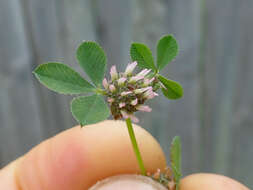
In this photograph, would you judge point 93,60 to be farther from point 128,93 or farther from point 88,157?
point 88,157

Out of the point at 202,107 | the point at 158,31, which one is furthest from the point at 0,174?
the point at 202,107

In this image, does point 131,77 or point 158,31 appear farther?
point 158,31

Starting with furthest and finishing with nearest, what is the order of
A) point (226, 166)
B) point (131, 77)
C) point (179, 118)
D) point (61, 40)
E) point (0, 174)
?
point (226, 166) < point (179, 118) < point (61, 40) < point (0, 174) < point (131, 77)

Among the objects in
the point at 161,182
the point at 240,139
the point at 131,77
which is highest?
the point at 131,77

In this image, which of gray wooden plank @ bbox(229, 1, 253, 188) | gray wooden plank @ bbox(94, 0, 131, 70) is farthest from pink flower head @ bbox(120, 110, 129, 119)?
gray wooden plank @ bbox(229, 1, 253, 188)

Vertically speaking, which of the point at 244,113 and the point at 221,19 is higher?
the point at 221,19

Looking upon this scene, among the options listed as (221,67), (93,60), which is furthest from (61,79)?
(221,67)

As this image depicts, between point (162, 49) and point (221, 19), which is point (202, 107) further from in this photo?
point (162, 49)

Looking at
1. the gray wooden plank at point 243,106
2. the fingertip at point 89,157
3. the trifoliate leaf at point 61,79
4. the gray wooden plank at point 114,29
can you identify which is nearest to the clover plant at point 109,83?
the trifoliate leaf at point 61,79

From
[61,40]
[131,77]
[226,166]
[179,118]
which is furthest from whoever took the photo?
[226,166]
